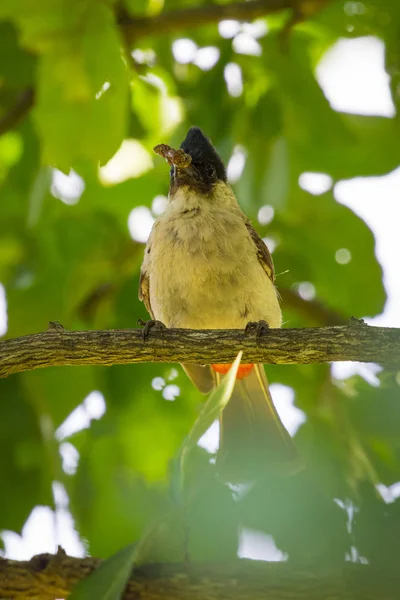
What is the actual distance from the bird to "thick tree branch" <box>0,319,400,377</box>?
31.8 inches

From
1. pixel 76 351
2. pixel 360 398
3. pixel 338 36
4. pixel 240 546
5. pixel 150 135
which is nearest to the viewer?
pixel 240 546

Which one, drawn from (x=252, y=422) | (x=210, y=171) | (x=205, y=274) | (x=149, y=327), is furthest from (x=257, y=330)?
(x=210, y=171)

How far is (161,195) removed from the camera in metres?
4.48

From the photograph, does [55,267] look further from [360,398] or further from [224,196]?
[360,398]

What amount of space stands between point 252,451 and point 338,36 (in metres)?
2.09

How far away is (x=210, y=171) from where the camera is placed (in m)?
4.41

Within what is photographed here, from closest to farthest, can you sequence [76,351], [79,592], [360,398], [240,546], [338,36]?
[79,592], [240,546], [76,351], [360,398], [338,36]

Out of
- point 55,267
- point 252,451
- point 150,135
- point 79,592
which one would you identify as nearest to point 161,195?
point 150,135

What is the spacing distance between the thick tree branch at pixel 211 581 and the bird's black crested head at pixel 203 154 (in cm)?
220

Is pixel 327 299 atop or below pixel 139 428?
atop

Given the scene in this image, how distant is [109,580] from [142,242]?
8.08ft

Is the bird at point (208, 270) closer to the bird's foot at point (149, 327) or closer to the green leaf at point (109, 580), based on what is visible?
the bird's foot at point (149, 327)

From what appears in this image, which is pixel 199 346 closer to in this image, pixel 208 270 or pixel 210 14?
pixel 208 270

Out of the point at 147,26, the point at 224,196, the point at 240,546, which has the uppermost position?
the point at 147,26
